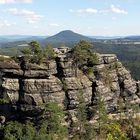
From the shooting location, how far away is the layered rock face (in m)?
72.8

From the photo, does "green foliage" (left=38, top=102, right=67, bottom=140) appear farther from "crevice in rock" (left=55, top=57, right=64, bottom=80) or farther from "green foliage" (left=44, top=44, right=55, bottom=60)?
"green foliage" (left=44, top=44, right=55, bottom=60)

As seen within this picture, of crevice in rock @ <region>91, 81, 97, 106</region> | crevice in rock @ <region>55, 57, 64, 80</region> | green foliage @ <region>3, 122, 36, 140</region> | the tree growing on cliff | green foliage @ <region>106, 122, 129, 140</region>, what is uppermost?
the tree growing on cliff

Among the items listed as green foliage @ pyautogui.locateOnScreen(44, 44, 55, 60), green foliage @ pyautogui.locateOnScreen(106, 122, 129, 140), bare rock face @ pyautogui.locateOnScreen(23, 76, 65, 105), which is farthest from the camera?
green foliage @ pyautogui.locateOnScreen(44, 44, 55, 60)

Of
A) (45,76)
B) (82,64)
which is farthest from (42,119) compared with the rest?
(82,64)

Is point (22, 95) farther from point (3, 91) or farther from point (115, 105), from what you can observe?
point (115, 105)

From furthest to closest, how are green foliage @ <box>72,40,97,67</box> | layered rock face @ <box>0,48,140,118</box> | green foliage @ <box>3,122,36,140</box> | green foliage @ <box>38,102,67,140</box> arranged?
green foliage @ <box>72,40,97,67</box>
layered rock face @ <box>0,48,140,118</box>
green foliage @ <box>38,102,67,140</box>
green foliage @ <box>3,122,36,140</box>

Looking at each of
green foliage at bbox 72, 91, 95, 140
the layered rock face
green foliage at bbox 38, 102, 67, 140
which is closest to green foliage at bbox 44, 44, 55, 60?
the layered rock face

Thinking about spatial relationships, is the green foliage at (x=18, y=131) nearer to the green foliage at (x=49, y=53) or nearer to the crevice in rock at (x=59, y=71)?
the crevice in rock at (x=59, y=71)

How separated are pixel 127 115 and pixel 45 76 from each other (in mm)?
21426

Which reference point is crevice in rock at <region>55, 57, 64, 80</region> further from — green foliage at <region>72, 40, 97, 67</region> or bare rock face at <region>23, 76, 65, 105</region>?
green foliage at <region>72, 40, 97, 67</region>

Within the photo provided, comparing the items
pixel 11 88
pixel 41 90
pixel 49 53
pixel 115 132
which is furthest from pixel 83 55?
pixel 115 132

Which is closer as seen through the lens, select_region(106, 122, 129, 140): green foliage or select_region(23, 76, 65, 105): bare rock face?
select_region(23, 76, 65, 105): bare rock face

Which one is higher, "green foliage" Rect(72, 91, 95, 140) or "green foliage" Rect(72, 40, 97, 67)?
"green foliage" Rect(72, 40, 97, 67)

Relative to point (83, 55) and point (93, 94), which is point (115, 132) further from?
point (83, 55)
